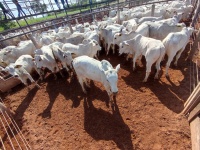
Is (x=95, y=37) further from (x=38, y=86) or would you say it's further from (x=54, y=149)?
(x=54, y=149)

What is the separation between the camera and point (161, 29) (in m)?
8.28

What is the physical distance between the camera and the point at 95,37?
29.8 ft

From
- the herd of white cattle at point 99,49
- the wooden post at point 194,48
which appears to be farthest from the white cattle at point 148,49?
the wooden post at point 194,48

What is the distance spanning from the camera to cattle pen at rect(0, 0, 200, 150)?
14.1 feet

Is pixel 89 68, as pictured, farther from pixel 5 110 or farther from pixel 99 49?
pixel 5 110

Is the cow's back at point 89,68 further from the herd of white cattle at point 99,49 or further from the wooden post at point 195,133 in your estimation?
the wooden post at point 195,133

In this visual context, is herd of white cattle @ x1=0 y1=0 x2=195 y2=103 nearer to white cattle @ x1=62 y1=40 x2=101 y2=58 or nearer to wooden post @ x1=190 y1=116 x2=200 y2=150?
white cattle @ x1=62 y1=40 x2=101 y2=58

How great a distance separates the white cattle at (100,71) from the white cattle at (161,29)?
15.7ft

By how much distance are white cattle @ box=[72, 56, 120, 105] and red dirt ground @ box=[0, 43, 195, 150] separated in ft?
3.21

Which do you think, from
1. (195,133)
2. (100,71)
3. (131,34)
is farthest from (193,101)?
(131,34)

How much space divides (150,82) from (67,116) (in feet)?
12.3

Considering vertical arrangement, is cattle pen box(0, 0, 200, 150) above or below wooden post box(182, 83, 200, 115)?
below

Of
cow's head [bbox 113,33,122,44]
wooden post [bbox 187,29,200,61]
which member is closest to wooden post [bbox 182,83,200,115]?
wooden post [bbox 187,29,200,61]

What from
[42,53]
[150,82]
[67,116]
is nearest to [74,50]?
[42,53]
